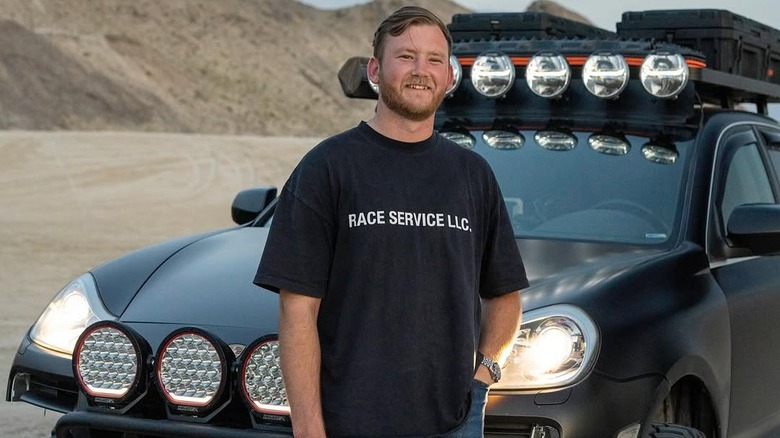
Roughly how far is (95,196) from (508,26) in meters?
19.6

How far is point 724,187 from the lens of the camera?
5137mm

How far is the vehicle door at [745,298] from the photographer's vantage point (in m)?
4.84

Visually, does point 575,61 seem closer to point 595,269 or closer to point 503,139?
point 503,139

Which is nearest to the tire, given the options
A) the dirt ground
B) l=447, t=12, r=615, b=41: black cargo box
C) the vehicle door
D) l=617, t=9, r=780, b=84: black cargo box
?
the vehicle door

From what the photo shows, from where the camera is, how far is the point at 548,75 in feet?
18.1

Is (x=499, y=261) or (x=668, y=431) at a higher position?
(x=499, y=261)

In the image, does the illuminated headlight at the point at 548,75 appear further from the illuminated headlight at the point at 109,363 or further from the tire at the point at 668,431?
the illuminated headlight at the point at 109,363

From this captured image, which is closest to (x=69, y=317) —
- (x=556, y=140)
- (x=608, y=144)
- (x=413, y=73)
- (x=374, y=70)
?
(x=374, y=70)

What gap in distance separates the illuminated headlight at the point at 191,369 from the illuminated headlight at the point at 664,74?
2223 millimetres

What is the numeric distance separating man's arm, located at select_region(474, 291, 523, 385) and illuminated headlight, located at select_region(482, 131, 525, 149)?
2.20m

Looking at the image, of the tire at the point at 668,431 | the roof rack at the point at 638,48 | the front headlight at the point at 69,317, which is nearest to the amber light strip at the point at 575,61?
the roof rack at the point at 638,48

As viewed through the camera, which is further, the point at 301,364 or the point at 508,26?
the point at 508,26

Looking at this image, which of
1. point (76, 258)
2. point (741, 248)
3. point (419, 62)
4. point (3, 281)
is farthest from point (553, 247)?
point (76, 258)

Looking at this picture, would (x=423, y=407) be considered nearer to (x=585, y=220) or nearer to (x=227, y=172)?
(x=585, y=220)
